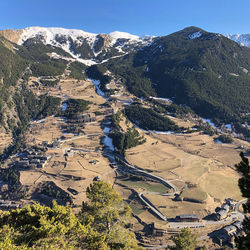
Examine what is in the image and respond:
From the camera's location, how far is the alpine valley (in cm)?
5253

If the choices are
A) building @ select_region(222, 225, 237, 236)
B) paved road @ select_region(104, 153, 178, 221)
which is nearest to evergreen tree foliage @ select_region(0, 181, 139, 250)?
paved road @ select_region(104, 153, 178, 221)

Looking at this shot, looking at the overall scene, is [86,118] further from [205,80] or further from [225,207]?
[205,80]

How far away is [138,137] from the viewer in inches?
3605

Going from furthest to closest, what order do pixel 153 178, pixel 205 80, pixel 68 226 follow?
pixel 205 80 → pixel 153 178 → pixel 68 226

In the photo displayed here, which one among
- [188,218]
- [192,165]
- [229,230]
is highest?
[192,165]

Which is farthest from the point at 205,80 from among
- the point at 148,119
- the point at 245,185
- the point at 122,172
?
the point at 245,185

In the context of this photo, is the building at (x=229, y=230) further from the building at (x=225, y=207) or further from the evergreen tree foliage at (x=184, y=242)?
the evergreen tree foliage at (x=184, y=242)

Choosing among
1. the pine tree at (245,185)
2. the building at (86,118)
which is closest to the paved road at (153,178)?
the building at (86,118)

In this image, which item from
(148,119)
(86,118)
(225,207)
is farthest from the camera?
(148,119)

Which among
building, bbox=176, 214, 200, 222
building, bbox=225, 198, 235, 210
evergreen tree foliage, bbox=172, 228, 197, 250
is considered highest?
evergreen tree foliage, bbox=172, 228, 197, 250

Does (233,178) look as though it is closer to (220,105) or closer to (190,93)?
(220,105)

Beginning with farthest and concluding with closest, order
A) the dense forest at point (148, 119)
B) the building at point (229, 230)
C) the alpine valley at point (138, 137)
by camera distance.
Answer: the dense forest at point (148, 119), the alpine valley at point (138, 137), the building at point (229, 230)

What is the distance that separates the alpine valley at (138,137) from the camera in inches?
2068

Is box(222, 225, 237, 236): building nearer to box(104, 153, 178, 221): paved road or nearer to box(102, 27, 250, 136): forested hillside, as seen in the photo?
box(104, 153, 178, 221): paved road
